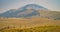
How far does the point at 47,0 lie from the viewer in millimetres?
3822

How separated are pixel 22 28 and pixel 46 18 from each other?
2.19 feet

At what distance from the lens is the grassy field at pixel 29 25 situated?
365cm

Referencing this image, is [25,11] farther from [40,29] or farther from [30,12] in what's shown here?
[40,29]

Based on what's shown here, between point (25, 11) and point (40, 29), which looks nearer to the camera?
point (40, 29)

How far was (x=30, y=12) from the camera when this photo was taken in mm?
3797

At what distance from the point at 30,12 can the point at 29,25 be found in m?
0.35

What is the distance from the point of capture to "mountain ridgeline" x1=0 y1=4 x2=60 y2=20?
377 cm

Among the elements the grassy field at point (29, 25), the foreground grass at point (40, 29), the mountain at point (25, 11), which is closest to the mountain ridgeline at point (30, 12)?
the mountain at point (25, 11)

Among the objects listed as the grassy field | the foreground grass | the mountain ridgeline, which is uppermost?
the mountain ridgeline

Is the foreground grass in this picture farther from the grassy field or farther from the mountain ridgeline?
the mountain ridgeline

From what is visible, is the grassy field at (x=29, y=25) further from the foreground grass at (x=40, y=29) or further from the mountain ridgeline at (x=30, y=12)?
the mountain ridgeline at (x=30, y=12)

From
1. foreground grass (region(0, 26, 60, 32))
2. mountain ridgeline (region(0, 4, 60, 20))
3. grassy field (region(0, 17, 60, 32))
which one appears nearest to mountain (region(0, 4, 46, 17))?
mountain ridgeline (region(0, 4, 60, 20))

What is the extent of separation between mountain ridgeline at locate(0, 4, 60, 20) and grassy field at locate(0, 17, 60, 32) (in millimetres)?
106

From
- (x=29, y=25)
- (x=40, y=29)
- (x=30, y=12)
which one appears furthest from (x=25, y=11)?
→ (x=40, y=29)
